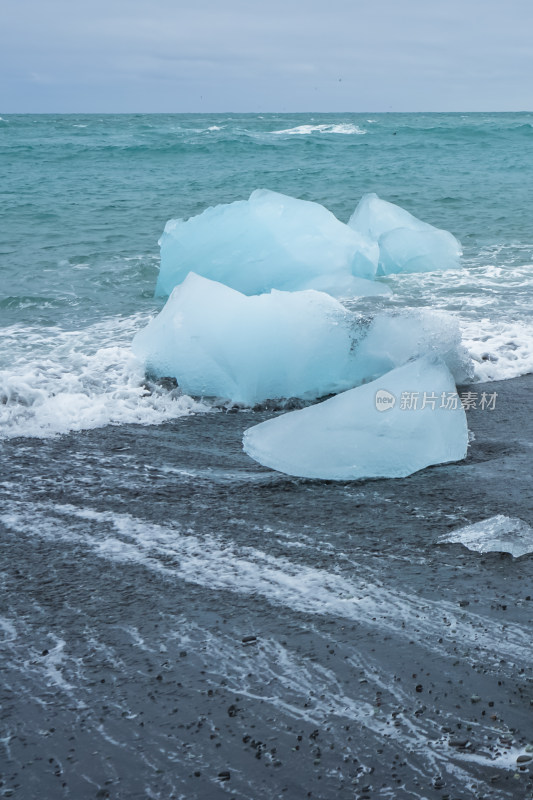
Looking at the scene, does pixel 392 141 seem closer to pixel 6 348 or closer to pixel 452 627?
pixel 6 348

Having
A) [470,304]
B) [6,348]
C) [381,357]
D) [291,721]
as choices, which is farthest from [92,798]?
[470,304]

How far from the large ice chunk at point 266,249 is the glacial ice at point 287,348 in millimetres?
2157

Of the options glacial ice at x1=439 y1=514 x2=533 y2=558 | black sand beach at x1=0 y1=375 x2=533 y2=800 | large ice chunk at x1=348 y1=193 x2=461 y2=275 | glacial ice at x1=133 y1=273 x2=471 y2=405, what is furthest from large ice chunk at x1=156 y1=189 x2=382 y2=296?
glacial ice at x1=439 y1=514 x2=533 y2=558

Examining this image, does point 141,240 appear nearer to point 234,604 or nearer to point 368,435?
point 368,435

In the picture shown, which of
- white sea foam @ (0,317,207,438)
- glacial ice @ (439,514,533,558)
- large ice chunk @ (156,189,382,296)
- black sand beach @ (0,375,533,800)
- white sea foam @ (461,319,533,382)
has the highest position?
large ice chunk @ (156,189,382,296)

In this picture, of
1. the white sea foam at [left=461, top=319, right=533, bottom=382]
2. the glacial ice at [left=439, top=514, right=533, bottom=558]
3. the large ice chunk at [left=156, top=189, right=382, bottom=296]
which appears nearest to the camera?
the glacial ice at [left=439, top=514, right=533, bottom=558]

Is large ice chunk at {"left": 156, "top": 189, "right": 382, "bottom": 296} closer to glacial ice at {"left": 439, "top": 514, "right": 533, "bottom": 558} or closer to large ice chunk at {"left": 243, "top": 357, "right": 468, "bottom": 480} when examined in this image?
large ice chunk at {"left": 243, "top": 357, "right": 468, "bottom": 480}

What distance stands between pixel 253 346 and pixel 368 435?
157cm

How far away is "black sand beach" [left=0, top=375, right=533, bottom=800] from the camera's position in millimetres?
2447

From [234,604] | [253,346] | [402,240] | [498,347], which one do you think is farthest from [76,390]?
[402,240]

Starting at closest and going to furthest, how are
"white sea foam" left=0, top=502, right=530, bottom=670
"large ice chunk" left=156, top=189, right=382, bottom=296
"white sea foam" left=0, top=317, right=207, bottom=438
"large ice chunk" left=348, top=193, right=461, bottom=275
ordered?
"white sea foam" left=0, top=502, right=530, bottom=670
"white sea foam" left=0, top=317, right=207, bottom=438
"large ice chunk" left=156, top=189, right=382, bottom=296
"large ice chunk" left=348, top=193, right=461, bottom=275

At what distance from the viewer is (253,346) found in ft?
19.3

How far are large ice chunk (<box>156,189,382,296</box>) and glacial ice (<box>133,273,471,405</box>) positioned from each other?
2157 millimetres

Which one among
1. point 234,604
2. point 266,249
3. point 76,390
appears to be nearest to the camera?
Answer: point 234,604
